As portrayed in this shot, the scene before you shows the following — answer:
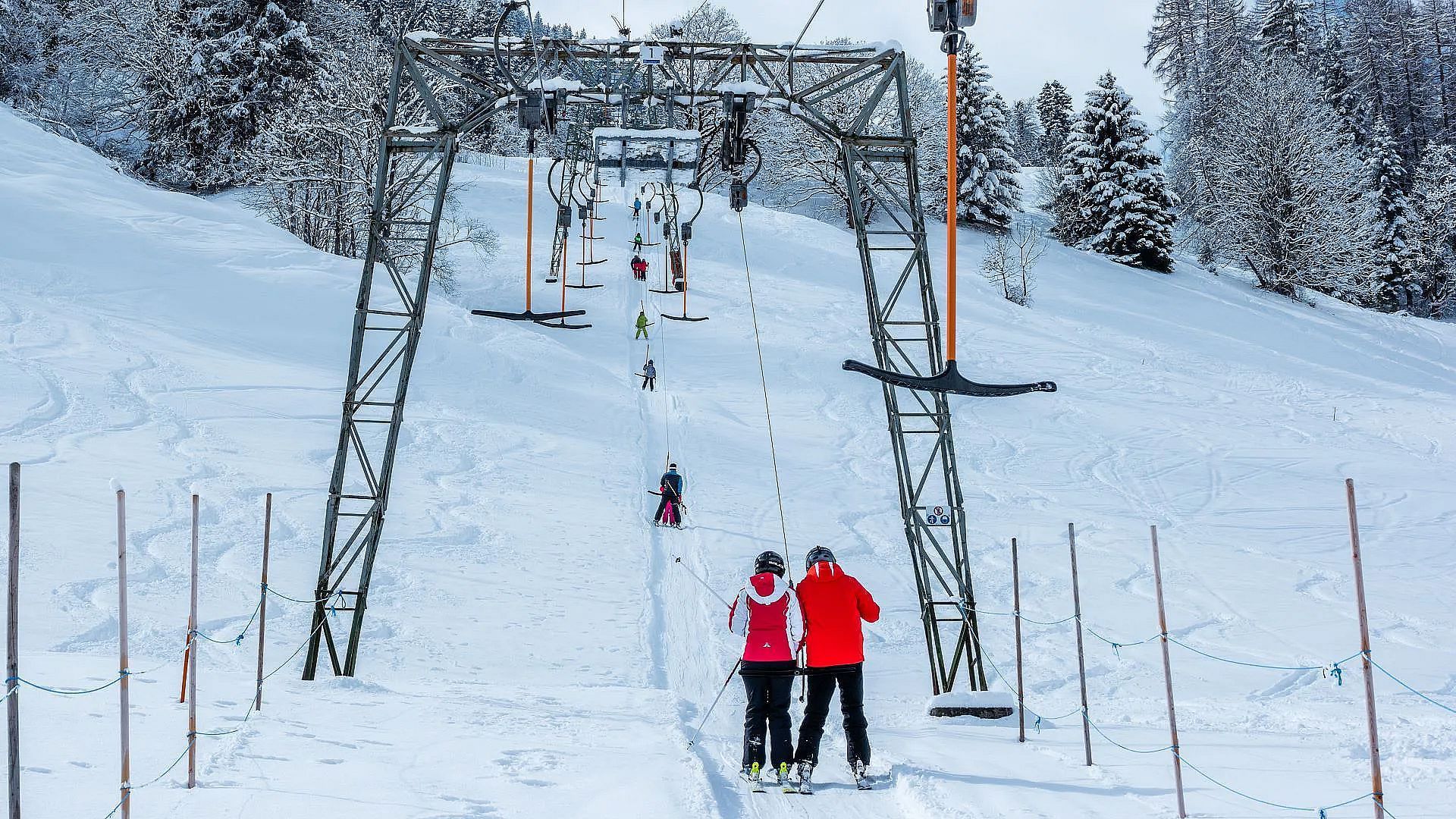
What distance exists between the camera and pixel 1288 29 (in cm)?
6444

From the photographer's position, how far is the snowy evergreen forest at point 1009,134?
38344 mm

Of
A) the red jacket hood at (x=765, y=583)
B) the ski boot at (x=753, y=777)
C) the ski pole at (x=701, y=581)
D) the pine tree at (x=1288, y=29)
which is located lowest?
the ski pole at (x=701, y=581)

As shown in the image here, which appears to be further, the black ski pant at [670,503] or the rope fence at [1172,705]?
the black ski pant at [670,503]

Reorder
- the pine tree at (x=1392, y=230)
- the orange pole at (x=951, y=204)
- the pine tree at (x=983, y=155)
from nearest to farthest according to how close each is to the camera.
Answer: the orange pole at (x=951, y=204)
the pine tree at (x=983, y=155)
the pine tree at (x=1392, y=230)

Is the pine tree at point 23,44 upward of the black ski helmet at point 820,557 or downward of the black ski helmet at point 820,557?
upward

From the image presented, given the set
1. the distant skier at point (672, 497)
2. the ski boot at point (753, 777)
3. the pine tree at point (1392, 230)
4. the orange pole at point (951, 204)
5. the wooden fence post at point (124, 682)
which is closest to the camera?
the wooden fence post at point (124, 682)

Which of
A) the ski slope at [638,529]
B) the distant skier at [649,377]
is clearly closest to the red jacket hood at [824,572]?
the ski slope at [638,529]

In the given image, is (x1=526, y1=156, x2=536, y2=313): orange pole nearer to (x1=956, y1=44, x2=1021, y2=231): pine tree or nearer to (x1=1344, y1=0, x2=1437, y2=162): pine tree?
(x1=956, y1=44, x2=1021, y2=231): pine tree

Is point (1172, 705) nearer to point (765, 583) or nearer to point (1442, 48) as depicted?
point (765, 583)

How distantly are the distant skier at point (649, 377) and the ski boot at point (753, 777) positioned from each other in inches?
761

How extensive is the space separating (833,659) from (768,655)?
0.45 metres

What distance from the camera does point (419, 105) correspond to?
1480 inches

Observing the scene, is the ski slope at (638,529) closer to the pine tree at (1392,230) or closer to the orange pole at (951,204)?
the orange pole at (951,204)

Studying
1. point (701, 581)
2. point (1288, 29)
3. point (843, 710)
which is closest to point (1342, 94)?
point (1288, 29)
